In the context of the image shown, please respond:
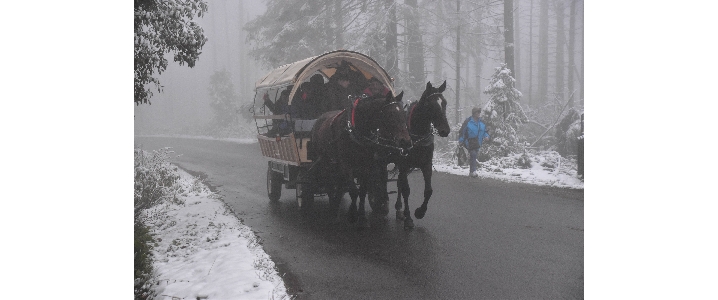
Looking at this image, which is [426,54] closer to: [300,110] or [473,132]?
[473,132]

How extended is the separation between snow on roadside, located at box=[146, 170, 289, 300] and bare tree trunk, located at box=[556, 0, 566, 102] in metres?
3.82

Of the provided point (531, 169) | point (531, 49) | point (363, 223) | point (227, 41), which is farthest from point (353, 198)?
point (531, 49)

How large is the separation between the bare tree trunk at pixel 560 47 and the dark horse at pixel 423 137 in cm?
163

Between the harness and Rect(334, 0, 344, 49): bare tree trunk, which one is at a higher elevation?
Rect(334, 0, 344, 49): bare tree trunk

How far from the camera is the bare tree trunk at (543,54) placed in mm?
5645

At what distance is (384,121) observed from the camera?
17.0 ft

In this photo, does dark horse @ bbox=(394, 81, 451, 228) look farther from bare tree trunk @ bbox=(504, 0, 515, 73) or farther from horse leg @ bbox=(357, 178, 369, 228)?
bare tree trunk @ bbox=(504, 0, 515, 73)

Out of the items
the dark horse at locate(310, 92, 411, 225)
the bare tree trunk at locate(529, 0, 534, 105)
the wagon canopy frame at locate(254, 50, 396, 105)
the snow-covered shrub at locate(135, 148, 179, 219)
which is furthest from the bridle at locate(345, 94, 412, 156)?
the snow-covered shrub at locate(135, 148, 179, 219)

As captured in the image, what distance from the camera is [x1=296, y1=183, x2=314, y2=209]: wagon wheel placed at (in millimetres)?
6984

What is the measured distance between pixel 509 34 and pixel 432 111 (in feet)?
5.07

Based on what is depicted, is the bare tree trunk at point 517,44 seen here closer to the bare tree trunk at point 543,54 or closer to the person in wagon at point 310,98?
the bare tree trunk at point 543,54
